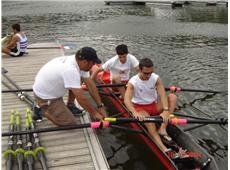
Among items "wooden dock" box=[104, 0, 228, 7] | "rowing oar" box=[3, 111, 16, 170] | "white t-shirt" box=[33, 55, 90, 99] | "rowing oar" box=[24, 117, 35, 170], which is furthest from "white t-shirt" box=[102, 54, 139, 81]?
"wooden dock" box=[104, 0, 228, 7]

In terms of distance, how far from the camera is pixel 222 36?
27.0 meters

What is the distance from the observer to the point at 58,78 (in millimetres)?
7027

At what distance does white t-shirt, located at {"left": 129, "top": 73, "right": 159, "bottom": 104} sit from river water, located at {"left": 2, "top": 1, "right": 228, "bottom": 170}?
1.59 meters

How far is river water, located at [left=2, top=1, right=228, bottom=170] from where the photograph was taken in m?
9.38

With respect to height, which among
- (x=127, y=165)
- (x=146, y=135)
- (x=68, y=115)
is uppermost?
(x=68, y=115)

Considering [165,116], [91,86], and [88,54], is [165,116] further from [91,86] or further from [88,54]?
[88,54]

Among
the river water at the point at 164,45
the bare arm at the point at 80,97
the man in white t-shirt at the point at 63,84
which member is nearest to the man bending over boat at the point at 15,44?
the river water at the point at 164,45

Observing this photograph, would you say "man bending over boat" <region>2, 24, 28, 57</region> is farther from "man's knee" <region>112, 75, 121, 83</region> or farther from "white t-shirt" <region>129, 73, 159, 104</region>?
"white t-shirt" <region>129, 73, 159, 104</region>

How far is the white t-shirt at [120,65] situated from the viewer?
10523 mm

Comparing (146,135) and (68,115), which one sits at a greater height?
(68,115)

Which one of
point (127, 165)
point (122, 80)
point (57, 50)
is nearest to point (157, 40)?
point (57, 50)

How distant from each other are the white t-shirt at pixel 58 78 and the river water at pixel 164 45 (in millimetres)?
2693

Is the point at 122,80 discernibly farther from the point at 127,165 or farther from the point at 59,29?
the point at 59,29

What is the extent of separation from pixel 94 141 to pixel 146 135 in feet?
4.60
